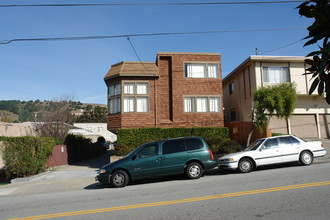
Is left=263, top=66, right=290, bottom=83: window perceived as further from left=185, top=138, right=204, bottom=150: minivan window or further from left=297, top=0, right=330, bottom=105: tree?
left=297, top=0, right=330, bottom=105: tree

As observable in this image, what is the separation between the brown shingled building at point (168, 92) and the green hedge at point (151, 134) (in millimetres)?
642

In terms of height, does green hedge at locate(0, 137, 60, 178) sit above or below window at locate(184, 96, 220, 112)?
below

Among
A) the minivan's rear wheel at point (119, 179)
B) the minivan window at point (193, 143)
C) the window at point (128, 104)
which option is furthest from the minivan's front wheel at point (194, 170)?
the window at point (128, 104)

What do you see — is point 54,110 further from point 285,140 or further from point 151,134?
point 285,140

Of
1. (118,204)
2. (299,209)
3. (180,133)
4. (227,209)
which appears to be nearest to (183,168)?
(118,204)

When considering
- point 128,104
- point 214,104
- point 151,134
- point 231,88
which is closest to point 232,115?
point 231,88

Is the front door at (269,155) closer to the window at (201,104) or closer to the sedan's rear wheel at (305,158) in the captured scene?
the sedan's rear wheel at (305,158)

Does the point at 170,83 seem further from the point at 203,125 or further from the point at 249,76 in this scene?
the point at 249,76

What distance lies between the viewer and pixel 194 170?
434 inches

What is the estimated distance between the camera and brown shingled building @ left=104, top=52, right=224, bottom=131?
19516 millimetres

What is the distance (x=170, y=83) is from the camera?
20422mm

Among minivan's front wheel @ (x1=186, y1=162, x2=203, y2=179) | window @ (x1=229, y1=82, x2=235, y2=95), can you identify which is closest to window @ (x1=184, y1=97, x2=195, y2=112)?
window @ (x1=229, y1=82, x2=235, y2=95)

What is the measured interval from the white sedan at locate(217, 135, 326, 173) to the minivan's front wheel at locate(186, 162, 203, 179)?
5.11ft

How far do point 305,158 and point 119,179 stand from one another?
26.9 feet
